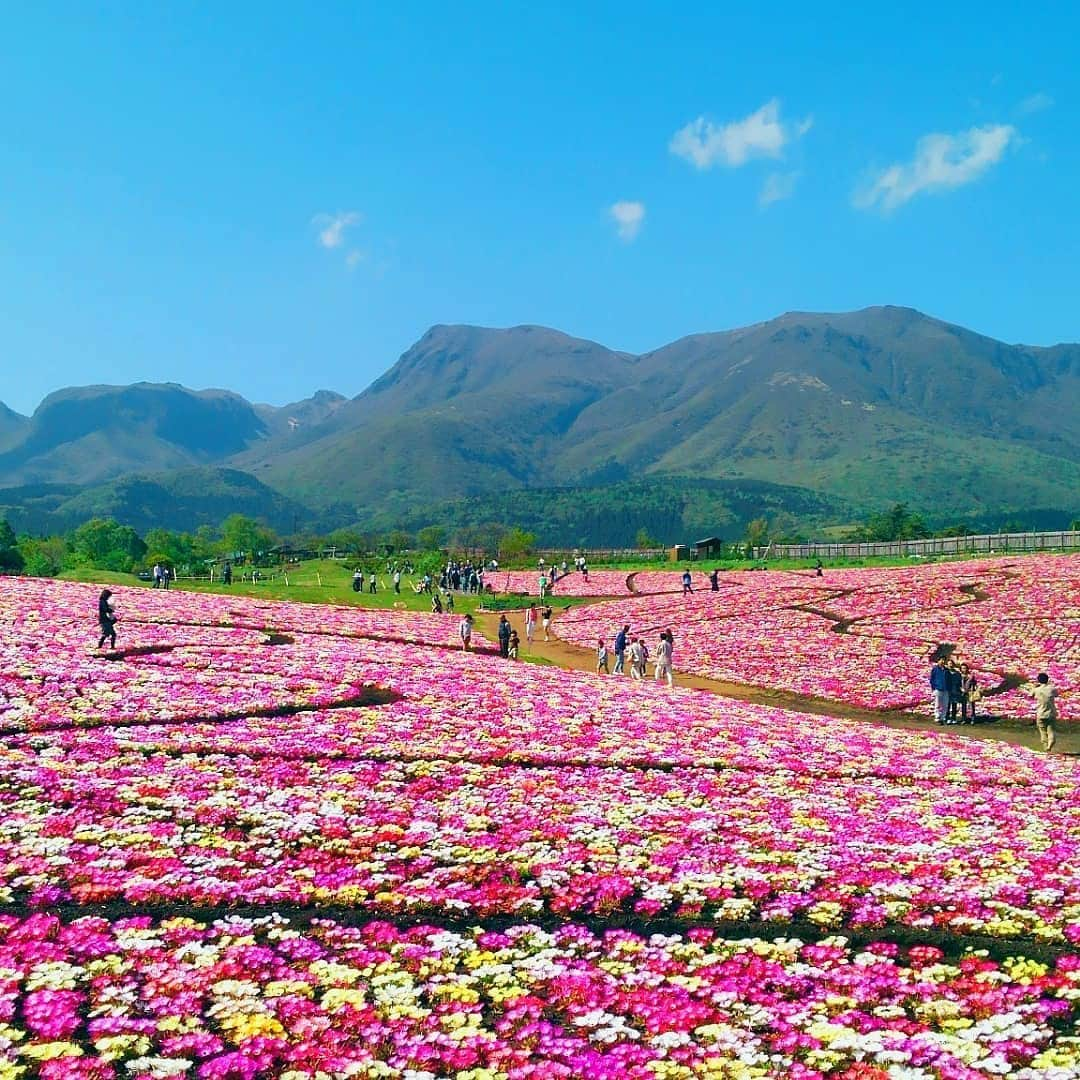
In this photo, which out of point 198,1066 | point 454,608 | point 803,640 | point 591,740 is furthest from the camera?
point 454,608

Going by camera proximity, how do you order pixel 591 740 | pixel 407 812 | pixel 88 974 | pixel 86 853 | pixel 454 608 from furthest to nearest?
pixel 454 608 < pixel 591 740 < pixel 407 812 < pixel 86 853 < pixel 88 974

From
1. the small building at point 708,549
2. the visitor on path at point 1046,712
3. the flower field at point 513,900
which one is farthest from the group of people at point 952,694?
the small building at point 708,549

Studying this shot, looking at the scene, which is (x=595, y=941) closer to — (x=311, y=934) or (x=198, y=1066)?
(x=311, y=934)

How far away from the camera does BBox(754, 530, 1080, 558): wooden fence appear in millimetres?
96750

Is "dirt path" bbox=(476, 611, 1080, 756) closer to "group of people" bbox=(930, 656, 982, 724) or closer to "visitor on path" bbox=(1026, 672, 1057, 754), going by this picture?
"visitor on path" bbox=(1026, 672, 1057, 754)

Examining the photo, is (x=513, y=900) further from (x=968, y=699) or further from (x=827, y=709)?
(x=827, y=709)

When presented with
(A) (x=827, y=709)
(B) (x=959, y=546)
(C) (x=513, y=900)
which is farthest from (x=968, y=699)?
(B) (x=959, y=546)

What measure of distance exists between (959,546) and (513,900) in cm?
10015

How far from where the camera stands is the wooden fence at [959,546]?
317ft

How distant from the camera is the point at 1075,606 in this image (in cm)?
5559

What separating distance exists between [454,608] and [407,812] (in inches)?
2307

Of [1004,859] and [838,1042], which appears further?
[1004,859]

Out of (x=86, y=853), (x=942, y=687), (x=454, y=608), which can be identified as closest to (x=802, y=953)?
(x=86, y=853)

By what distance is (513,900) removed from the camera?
1313 cm
